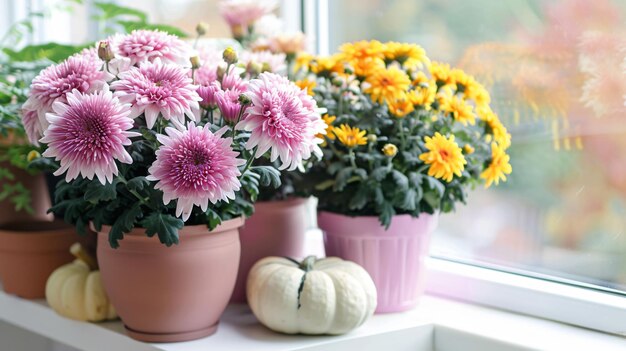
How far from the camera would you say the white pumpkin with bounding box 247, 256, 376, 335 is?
1052mm

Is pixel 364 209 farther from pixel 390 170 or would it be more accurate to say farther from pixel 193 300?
pixel 193 300

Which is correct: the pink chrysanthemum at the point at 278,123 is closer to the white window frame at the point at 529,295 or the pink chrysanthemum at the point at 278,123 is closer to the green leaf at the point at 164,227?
the green leaf at the point at 164,227

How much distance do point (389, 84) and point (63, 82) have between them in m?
0.44

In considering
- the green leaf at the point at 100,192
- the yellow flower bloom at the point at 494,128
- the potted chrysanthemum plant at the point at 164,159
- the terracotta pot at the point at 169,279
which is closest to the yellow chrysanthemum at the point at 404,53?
the yellow flower bloom at the point at 494,128

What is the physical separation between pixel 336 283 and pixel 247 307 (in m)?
0.23

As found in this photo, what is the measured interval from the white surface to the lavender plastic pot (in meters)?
0.11

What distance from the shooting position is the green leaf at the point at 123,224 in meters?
0.99

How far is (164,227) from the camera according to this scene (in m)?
0.97

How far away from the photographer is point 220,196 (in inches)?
35.7

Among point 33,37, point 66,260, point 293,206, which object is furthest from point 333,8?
point 33,37

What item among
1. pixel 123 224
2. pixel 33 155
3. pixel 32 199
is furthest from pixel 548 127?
pixel 32 199

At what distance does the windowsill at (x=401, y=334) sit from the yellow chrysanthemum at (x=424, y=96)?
32 cm

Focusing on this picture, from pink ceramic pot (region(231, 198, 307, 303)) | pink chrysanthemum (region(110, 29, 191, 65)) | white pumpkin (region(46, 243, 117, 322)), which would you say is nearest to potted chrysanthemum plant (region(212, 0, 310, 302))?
pink ceramic pot (region(231, 198, 307, 303))

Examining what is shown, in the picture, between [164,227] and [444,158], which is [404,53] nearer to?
[444,158]
